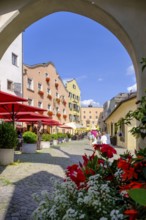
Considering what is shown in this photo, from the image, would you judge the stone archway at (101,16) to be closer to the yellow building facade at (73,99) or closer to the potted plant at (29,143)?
the potted plant at (29,143)

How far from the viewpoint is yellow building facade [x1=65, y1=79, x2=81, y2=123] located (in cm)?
6266

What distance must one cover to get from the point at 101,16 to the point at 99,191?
13.6 ft

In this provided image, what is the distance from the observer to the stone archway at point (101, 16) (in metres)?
5.13

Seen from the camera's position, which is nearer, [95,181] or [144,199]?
[144,199]

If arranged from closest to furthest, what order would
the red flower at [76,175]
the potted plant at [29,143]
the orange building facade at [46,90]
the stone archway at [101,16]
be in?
1. the red flower at [76,175]
2. the stone archway at [101,16]
3. the potted plant at [29,143]
4. the orange building facade at [46,90]

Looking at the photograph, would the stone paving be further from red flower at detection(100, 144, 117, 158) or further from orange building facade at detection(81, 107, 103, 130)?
orange building facade at detection(81, 107, 103, 130)

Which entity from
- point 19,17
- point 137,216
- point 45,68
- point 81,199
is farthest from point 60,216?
point 45,68

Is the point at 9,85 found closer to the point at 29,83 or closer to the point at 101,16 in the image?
the point at 29,83

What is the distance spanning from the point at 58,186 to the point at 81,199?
54cm

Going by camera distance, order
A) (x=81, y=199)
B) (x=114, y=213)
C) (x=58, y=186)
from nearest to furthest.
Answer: (x=114, y=213), (x=81, y=199), (x=58, y=186)

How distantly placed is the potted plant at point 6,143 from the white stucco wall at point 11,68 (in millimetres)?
12351

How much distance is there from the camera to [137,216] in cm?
191

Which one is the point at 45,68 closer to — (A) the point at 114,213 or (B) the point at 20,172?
(B) the point at 20,172

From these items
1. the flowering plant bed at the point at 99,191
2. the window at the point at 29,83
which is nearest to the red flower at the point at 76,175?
the flowering plant bed at the point at 99,191
